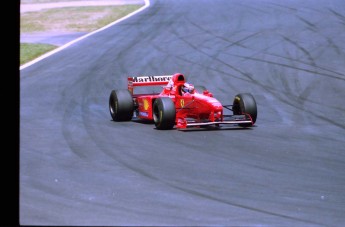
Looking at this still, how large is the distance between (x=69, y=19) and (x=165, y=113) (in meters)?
19.1

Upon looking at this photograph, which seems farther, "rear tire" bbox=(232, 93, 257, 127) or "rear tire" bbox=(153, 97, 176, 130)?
"rear tire" bbox=(232, 93, 257, 127)

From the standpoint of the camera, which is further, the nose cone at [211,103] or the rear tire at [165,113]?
the nose cone at [211,103]

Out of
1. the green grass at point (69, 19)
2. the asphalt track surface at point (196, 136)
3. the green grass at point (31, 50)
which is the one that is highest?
the green grass at point (69, 19)

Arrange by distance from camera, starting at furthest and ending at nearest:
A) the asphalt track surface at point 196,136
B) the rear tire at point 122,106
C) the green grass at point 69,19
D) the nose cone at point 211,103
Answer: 1. the green grass at point 69,19
2. the rear tire at point 122,106
3. the nose cone at point 211,103
4. the asphalt track surface at point 196,136

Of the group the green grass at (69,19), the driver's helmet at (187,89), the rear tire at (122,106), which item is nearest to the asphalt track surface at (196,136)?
the rear tire at (122,106)

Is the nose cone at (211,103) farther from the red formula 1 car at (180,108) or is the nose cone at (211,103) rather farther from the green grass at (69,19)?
the green grass at (69,19)

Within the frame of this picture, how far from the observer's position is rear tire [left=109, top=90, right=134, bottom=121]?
16.0m

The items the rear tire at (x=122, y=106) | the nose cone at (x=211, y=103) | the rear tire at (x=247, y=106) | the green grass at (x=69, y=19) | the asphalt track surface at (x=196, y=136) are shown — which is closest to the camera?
the asphalt track surface at (x=196, y=136)

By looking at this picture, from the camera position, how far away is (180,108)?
15.4 metres

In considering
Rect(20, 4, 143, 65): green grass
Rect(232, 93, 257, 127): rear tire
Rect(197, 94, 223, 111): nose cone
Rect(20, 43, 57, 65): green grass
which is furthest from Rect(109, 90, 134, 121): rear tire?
Rect(20, 4, 143, 65): green grass

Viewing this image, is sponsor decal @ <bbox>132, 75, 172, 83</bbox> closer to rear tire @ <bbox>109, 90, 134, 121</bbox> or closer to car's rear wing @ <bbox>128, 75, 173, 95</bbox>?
car's rear wing @ <bbox>128, 75, 173, 95</bbox>

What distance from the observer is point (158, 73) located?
72.9 ft

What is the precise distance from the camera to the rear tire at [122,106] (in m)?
16.0
